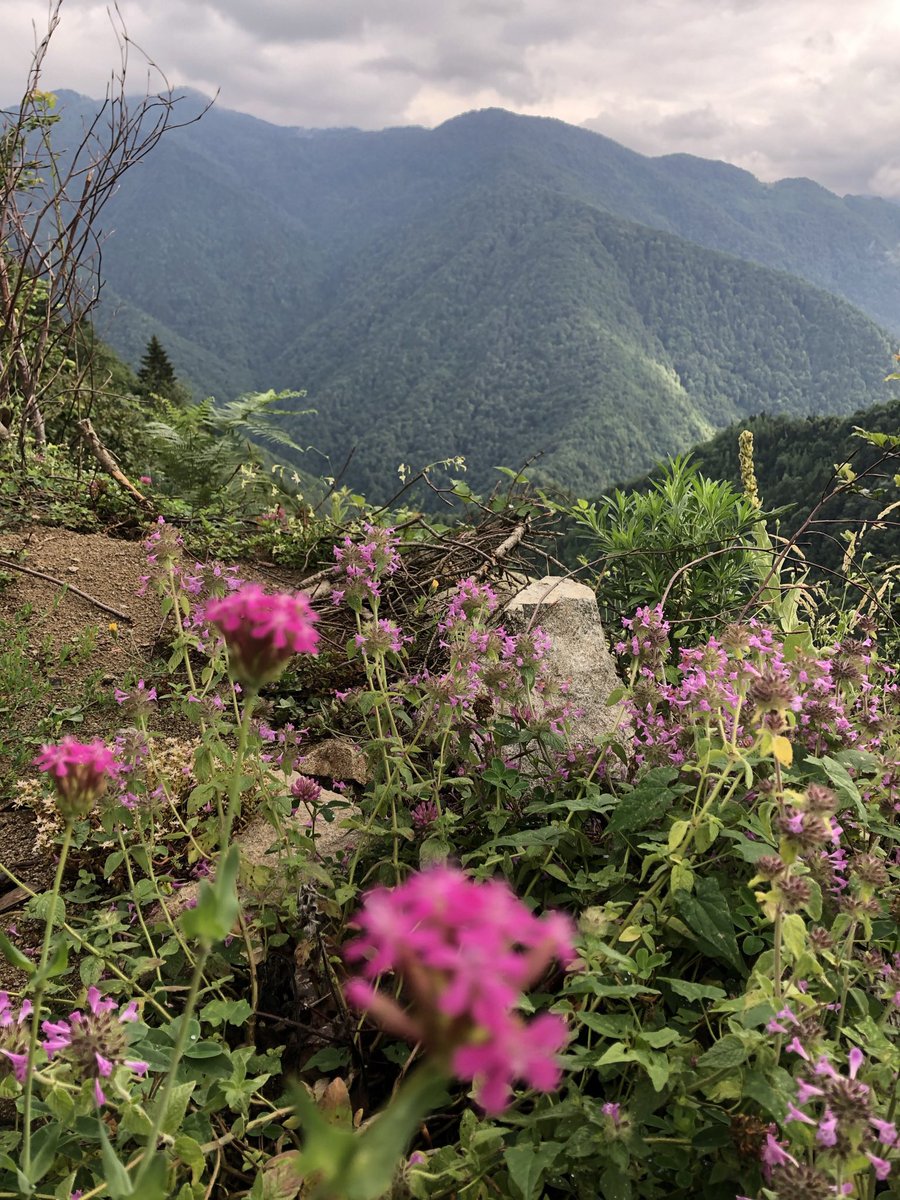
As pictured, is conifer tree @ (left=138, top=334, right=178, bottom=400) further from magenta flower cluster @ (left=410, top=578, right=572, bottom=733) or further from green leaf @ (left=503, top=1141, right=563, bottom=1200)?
green leaf @ (left=503, top=1141, right=563, bottom=1200)

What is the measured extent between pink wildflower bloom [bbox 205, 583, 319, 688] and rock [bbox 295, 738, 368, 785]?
2133 mm

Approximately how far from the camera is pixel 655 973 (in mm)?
1672

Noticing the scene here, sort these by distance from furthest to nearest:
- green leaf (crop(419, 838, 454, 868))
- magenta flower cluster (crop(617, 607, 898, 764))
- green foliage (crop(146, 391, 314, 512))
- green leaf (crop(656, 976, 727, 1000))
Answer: green foliage (crop(146, 391, 314, 512)) → green leaf (crop(419, 838, 454, 868)) → magenta flower cluster (crop(617, 607, 898, 764)) → green leaf (crop(656, 976, 727, 1000))

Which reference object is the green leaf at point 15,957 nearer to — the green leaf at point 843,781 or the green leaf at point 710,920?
the green leaf at point 710,920

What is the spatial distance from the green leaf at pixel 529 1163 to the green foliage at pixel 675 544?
97.2 inches

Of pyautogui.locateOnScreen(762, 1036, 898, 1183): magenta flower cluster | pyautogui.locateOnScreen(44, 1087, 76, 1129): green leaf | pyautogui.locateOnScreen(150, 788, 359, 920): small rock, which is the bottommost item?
pyautogui.locateOnScreen(150, 788, 359, 920): small rock

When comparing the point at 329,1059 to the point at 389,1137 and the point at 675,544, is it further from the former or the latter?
the point at 675,544

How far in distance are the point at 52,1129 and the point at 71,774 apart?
0.64 meters

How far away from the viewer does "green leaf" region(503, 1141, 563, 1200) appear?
1.17 meters

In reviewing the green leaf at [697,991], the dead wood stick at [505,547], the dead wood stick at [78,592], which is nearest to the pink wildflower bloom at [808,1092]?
the green leaf at [697,991]

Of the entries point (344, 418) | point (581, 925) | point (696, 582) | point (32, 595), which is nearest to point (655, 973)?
point (581, 925)

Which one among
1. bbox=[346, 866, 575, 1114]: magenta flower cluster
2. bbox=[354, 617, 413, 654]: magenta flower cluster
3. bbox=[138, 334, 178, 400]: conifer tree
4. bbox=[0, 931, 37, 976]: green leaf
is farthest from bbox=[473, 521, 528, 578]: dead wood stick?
bbox=[138, 334, 178, 400]: conifer tree

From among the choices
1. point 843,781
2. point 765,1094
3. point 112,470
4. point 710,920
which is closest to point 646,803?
point 710,920

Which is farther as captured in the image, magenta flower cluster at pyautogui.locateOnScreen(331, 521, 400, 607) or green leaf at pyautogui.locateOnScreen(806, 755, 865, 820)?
magenta flower cluster at pyautogui.locateOnScreen(331, 521, 400, 607)
